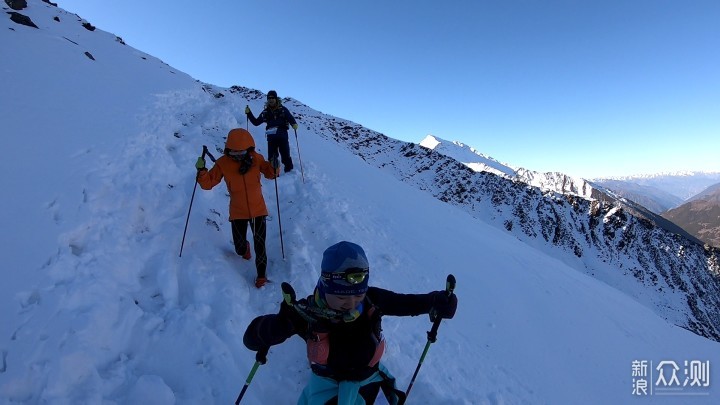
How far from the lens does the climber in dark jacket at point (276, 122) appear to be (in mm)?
12039

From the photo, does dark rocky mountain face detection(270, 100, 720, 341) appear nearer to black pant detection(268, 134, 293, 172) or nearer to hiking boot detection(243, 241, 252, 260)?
black pant detection(268, 134, 293, 172)

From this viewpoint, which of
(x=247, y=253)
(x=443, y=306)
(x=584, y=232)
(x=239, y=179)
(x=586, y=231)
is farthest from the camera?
(x=586, y=231)

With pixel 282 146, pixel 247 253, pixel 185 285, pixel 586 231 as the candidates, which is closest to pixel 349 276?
pixel 185 285

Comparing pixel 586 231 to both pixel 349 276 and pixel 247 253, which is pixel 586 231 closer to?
pixel 247 253

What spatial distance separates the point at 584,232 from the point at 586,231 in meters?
0.94

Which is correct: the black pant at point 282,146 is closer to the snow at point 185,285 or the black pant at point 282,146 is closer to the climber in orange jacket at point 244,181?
the snow at point 185,285

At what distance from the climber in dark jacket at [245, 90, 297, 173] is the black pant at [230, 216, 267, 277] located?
547cm

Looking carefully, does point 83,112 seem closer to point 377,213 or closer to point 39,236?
point 39,236

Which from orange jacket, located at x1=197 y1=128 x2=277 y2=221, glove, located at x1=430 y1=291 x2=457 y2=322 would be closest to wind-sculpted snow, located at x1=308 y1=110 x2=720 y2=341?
orange jacket, located at x1=197 y1=128 x2=277 y2=221

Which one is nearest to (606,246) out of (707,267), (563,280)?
(707,267)

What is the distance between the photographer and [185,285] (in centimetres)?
596

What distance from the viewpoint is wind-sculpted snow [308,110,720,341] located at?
89.9 metres

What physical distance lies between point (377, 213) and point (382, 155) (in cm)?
10130

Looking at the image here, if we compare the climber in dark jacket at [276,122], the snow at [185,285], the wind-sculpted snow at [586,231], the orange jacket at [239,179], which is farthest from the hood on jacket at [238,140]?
the wind-sculpted snow at [586,231]
